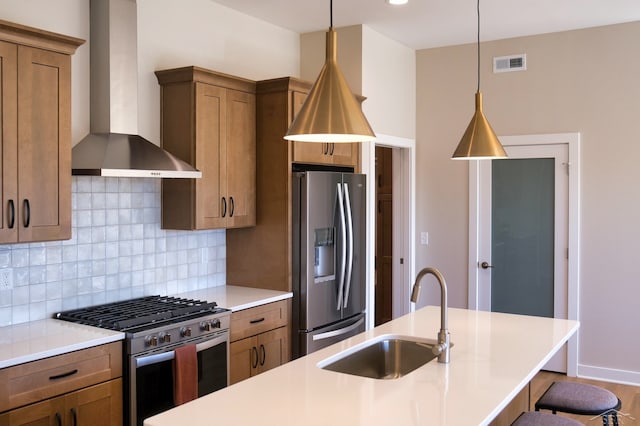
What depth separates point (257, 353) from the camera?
4.07 meters

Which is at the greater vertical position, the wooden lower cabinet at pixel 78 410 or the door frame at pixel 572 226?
the door frame at pixel 572 226

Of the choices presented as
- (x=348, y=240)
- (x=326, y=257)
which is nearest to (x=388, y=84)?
(x=348, y=240)

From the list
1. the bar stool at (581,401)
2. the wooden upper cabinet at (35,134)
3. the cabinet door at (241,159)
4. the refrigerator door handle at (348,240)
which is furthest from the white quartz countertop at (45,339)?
the bar stool at (581,401)

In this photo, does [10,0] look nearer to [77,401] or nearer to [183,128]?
[183,128]

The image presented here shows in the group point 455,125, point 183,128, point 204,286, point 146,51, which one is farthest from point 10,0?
point 455,125

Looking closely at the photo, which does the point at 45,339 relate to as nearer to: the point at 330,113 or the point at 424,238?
the point at 330,113

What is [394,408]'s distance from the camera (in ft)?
6.91

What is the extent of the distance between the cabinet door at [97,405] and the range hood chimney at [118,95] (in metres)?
1.13

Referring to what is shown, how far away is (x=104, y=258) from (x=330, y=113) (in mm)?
2201

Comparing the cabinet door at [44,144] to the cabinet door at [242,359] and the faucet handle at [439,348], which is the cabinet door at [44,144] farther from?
the faucet handle at [439,348]

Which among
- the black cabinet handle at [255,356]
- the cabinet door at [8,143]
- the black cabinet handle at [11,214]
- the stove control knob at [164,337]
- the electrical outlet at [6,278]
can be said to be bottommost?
the black cabinet handle at [255,356]

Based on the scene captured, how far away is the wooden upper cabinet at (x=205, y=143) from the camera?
396cm

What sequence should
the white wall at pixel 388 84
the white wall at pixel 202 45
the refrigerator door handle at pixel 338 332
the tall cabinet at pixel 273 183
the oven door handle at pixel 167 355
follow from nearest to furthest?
the oven door handle at pixel 167 355
the white wall at pixel 202 45
the tall cabinet at pixel 273 183
the refrigerator door handle at pixel 338 332
the white wall at pixel 388 84

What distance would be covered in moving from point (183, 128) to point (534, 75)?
3150 millimetres
